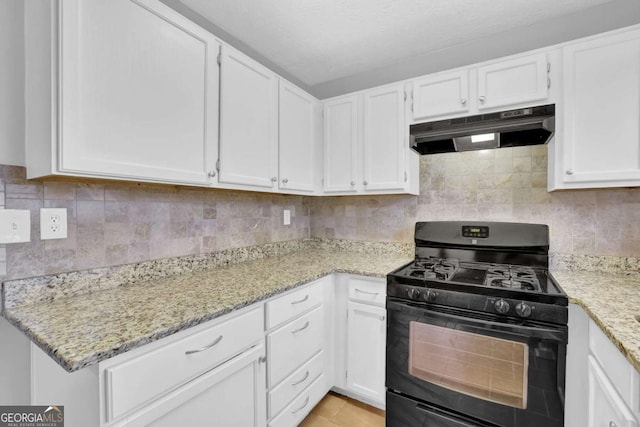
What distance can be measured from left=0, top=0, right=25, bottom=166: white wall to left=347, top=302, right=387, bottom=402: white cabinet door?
1746 millimetres

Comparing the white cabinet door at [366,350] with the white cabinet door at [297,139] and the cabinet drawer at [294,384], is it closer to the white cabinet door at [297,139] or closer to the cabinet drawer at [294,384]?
the cabinet drawer at [294,384]

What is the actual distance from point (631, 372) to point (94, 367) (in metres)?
1.50

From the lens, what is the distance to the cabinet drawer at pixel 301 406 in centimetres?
148

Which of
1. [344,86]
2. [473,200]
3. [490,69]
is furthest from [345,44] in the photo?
[473,200]

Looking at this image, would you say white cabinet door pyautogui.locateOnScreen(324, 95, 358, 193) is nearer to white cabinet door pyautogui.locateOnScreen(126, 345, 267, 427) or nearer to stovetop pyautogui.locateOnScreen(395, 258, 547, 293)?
stovetop pyautogui.locateOnScreen(395, 258, 547, 293)

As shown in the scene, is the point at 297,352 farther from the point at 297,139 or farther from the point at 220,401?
the point at 297,139

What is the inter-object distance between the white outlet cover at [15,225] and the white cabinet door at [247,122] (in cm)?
75

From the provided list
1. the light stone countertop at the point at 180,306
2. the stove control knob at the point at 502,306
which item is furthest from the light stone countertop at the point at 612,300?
the stove control knob at the point at 502,306

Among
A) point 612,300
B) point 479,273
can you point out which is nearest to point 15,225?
point 479,273

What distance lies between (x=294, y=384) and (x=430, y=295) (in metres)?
0.87

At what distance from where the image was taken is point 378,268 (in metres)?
1.83

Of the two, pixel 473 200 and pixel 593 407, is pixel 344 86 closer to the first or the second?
pixel 473 200

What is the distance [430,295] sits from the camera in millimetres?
1479

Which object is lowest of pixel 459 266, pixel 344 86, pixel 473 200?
pixel 459 266
